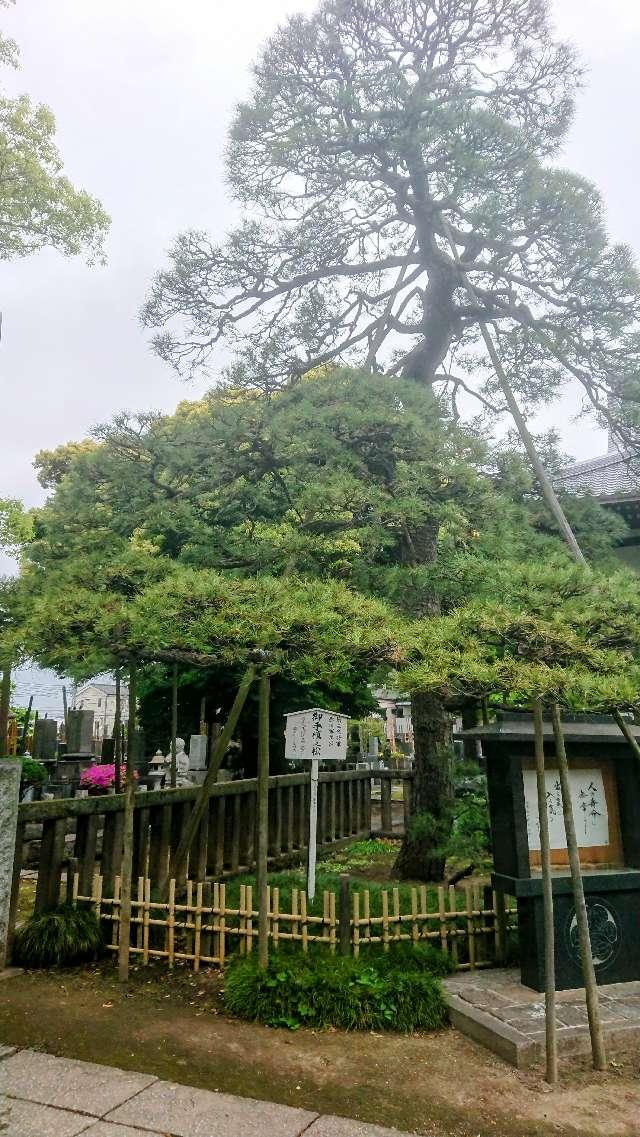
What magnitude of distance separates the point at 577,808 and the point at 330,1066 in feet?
7.75

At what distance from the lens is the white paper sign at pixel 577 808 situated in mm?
4547

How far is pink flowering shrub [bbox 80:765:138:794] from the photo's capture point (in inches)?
385

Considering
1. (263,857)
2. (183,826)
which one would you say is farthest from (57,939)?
(263,857)

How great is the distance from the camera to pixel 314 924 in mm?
4598

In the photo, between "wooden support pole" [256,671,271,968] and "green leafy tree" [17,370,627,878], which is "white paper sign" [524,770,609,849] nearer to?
"green leafy tree" [17,370,627,878]

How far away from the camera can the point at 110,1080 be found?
10.5ft

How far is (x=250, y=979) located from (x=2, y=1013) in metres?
1.49

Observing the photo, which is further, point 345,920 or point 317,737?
point 317,737

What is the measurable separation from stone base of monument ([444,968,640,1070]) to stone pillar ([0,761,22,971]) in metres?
3.13

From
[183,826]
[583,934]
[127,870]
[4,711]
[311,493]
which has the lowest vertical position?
[583,934]

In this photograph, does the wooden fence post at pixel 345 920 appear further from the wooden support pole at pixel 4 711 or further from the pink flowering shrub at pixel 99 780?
the pink flowering shrub at pixel 99 780

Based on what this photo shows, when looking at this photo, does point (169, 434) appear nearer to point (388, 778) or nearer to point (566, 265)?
point (566, 265)

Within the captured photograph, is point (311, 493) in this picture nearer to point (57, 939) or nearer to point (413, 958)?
point (413, 958)

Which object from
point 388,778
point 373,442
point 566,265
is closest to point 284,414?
point 373,442
